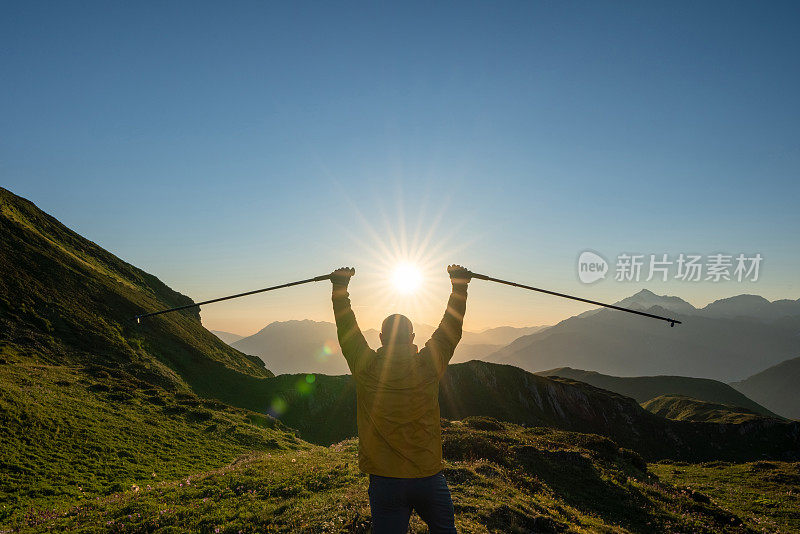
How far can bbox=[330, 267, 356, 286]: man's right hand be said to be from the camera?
7.13 metres

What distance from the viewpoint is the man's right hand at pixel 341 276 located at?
713cm

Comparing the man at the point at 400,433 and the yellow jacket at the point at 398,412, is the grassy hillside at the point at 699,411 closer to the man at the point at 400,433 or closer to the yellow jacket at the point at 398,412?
the man at the point at 400,433

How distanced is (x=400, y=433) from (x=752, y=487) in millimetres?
46593

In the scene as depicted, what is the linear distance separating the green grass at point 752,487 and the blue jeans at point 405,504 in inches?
1029

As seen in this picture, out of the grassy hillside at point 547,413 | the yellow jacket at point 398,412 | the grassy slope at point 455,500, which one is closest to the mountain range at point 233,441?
the grassy slope at point 455,500

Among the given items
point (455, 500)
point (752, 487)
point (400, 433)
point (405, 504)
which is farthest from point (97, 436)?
point (752, 487)

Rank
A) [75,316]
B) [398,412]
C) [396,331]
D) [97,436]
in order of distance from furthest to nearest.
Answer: [75,316]
[97,436]
[396,331]
[398,412]

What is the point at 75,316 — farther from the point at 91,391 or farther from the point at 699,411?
the point at 699,411

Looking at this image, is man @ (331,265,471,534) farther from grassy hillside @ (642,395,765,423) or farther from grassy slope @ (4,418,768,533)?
grassy hillside @ (642,395,765,423)

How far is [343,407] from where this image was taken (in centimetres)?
6931

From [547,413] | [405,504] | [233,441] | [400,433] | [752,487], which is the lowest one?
[233,441]

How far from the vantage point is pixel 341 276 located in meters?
7.14

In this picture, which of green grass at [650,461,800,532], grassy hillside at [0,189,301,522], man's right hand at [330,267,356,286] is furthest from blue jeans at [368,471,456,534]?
green grass at [650,461,800,532]

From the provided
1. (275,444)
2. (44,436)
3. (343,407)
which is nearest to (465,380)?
(343,407)
